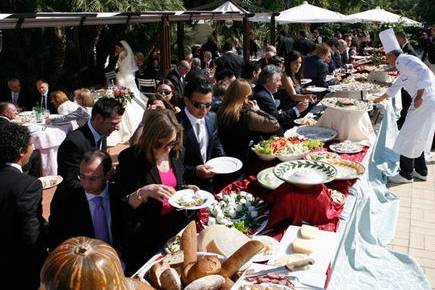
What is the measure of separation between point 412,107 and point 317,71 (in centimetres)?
185

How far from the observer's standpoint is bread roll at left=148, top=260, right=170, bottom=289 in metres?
1.72

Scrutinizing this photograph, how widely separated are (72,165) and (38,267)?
0.74 meters

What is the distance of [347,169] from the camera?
123 inches

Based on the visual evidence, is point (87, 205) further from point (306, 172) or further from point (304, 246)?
point (306, 172)

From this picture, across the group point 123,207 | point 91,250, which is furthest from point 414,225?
point 91,250

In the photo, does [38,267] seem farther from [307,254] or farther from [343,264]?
[343,264]

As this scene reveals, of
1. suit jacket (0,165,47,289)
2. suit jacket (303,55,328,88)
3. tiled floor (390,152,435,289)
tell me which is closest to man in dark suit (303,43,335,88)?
suit jacket (303,55,328,88)

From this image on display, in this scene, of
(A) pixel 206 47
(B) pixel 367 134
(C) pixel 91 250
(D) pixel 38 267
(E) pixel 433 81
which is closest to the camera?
(C) pixel 91 250

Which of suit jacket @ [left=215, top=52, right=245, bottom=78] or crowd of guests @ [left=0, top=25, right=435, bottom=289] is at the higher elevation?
suit jacket @ [left=215, top=52, right=245, bottom=78]

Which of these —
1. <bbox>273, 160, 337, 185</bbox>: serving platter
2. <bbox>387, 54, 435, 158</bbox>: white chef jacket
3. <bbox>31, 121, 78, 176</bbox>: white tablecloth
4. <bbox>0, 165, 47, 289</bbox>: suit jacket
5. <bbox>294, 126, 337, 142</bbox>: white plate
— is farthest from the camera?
<bbox>31, 121, 78, 176</bbox>: white tablecloth

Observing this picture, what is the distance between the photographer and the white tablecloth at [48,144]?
517cm

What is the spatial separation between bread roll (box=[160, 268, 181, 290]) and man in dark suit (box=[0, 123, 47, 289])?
0.83m

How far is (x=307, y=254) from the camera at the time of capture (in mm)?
2020

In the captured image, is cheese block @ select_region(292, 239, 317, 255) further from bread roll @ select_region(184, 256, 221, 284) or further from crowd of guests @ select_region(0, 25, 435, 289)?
crowd of guests @ select_region(0, 25, 435, 289)
